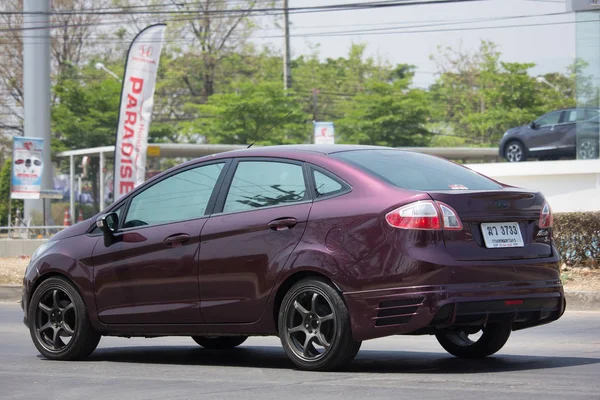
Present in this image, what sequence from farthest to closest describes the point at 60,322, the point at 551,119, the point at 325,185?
the point at 551,119
the point at 60,322
the point at 325,185

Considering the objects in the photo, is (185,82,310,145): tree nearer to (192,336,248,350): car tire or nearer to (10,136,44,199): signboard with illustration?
(10,136,44,199): signboard with illustration

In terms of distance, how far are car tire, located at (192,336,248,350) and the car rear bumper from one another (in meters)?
2.34

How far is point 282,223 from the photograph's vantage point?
7008 millimetres

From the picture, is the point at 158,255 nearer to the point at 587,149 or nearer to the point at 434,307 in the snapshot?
the point at 434,307

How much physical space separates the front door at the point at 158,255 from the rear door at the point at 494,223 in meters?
1.87

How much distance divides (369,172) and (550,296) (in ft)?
4.71

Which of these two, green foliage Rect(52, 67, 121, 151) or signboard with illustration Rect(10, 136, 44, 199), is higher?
green foliage Rect(52, 67, 121, 151)

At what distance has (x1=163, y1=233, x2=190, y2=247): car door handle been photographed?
7.53m

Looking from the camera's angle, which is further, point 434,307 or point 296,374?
point 296,374

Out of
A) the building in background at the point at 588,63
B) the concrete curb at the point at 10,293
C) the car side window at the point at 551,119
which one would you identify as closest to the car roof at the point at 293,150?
the concrete curb at the point at 10,293

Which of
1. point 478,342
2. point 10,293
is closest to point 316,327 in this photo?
point 478,342

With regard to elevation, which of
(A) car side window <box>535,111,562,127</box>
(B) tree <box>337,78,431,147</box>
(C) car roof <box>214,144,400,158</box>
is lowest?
(C) car roof <box>214,144,400,158</box>

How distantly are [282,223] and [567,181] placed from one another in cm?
1572

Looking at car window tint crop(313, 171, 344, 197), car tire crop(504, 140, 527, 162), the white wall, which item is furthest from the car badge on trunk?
car tire crop(504, 140, 527, 162)
